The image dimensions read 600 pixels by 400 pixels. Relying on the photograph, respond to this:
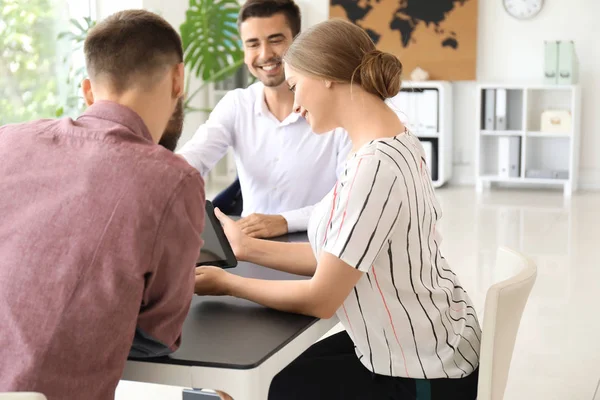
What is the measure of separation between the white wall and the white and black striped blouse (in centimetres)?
565

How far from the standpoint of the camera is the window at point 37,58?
5773mm

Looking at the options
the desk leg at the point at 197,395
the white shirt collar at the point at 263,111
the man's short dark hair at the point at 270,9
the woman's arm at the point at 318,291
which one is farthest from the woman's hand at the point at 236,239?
the man's short dark hair at the point at 270,9

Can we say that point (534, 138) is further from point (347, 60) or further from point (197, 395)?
point (347, 60)

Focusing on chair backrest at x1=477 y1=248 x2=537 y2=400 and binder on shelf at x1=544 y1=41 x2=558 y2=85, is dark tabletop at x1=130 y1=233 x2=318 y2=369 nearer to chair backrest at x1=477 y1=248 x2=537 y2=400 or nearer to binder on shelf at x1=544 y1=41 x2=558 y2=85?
chair backrest at x1=477 y1=248 x2=537 y2=400

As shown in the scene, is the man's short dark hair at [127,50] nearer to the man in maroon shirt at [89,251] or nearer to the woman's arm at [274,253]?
the man in maroon shirt at [89,251]

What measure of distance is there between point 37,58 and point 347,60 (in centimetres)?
478

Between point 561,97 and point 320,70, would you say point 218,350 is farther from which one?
point 561,97

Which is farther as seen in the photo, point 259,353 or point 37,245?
point 259,353

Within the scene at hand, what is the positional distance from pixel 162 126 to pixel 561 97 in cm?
638

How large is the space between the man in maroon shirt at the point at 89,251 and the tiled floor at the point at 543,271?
1.85 meters

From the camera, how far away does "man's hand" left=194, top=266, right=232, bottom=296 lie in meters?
1.79

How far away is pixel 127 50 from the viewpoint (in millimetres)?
1516

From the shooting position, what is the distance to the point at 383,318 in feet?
5.81

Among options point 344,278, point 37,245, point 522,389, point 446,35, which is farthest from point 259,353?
point 446,35
